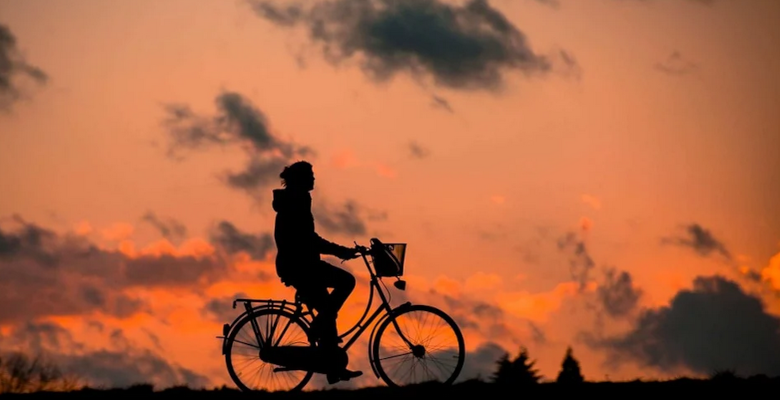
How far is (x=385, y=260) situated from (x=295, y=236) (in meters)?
1.14

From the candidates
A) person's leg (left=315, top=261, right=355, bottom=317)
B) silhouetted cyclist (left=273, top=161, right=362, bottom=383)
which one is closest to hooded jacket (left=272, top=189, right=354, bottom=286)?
silhouetted cyclist (left=273, top=161, right=362, bottom=383)

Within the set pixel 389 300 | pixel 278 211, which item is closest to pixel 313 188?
pixel 278 211

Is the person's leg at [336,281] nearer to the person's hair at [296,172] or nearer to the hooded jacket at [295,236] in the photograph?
the hooded jacket at [295,236]

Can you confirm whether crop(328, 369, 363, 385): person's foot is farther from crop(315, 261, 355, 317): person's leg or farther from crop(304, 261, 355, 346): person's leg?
crop(315, 261, 355, 317): person's leg

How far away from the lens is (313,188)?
13.1m

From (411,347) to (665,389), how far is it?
3011mm

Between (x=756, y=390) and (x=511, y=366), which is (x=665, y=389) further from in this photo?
(x=511, y=366)

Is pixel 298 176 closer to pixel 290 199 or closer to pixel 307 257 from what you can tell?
pixel 290 199

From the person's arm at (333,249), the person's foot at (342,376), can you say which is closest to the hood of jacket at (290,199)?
the person's arm at (333,249)

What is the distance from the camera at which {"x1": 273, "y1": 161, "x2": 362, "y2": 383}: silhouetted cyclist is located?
513 inches

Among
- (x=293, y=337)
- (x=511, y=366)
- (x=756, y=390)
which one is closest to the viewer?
(x=756, y=390)

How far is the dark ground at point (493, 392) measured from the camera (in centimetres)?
1272

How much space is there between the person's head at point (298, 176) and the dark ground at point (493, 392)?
2417 mm

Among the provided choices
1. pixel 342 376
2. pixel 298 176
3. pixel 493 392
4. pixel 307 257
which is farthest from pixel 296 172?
pixel 493 392
